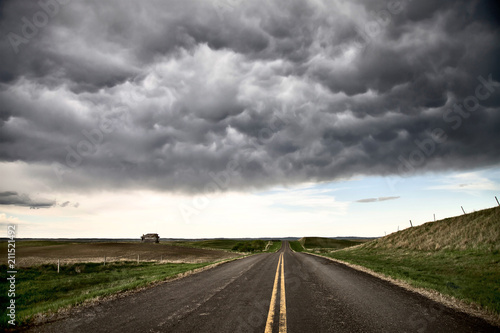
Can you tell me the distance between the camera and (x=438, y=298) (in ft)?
28.0

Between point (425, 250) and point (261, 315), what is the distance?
28.4 m

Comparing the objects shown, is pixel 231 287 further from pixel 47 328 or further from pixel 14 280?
pixel 14 280

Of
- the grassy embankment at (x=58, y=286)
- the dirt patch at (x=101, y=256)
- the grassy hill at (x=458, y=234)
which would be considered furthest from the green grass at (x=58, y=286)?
the grassy hill at (x=458, y=234)

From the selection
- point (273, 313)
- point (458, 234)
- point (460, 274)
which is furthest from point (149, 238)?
point (273, 313)

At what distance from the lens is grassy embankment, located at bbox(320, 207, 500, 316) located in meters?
10.3

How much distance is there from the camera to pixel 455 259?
66.6 ft

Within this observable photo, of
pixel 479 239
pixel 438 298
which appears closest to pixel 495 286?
pixel 438 298

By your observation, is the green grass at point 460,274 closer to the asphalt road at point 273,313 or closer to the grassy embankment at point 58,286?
the asphalt road at point 273,313

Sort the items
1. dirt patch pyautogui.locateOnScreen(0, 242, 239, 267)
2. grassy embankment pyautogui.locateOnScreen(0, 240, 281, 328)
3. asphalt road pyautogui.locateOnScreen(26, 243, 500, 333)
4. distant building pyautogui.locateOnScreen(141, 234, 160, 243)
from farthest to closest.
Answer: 1. distant building pyautogui.locateOnScreen(141, 234, 160, 243)
2. dirt patch pyautogui.locateOnScreen(0, 242, 239, 267)
3. grassy embankment pyautogui.locateOnScreen(0, 240, 281, 328)
4. asphalt road pyautogui.locateOnScreen(26, 243, 500, 333)

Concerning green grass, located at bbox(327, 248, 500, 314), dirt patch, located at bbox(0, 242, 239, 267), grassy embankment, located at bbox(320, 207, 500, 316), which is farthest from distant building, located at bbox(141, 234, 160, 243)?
green grass, located at bbox(327, 248, 500, 314)

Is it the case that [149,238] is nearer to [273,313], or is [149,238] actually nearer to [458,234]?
[458,234]

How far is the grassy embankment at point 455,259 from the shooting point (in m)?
10.3

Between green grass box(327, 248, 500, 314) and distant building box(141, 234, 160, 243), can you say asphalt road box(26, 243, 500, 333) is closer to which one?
green grass box(327, 248, 500, 314)

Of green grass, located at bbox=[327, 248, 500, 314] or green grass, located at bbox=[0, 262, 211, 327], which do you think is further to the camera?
green grass, located at bbox=[0, 262, 211, 327]
